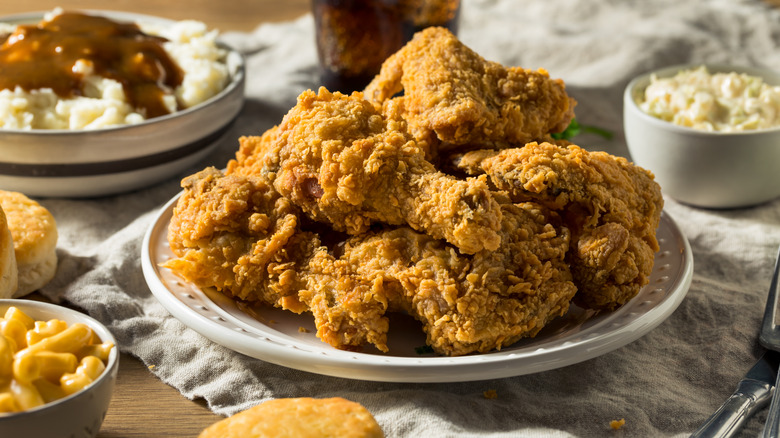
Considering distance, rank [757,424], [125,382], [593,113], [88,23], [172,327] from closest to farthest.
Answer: [757,424]
[125,382]
[172,327]
[88,23]
[593,113]

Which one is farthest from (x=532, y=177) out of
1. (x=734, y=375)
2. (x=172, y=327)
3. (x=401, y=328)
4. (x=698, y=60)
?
(x=698, y=60)

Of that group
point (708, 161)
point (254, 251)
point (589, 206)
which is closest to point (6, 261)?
point (254, 251)

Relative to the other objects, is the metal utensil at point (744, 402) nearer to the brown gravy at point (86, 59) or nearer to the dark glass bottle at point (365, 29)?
the dark glass bottle at point (365, 29)

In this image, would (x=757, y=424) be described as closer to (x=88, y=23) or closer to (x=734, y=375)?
(x=734, y=375)

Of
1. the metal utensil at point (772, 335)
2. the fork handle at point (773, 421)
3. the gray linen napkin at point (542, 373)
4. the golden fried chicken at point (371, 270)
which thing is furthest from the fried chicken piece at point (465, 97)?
the fork handle at point (773, 421)

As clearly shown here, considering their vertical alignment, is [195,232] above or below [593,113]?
above
